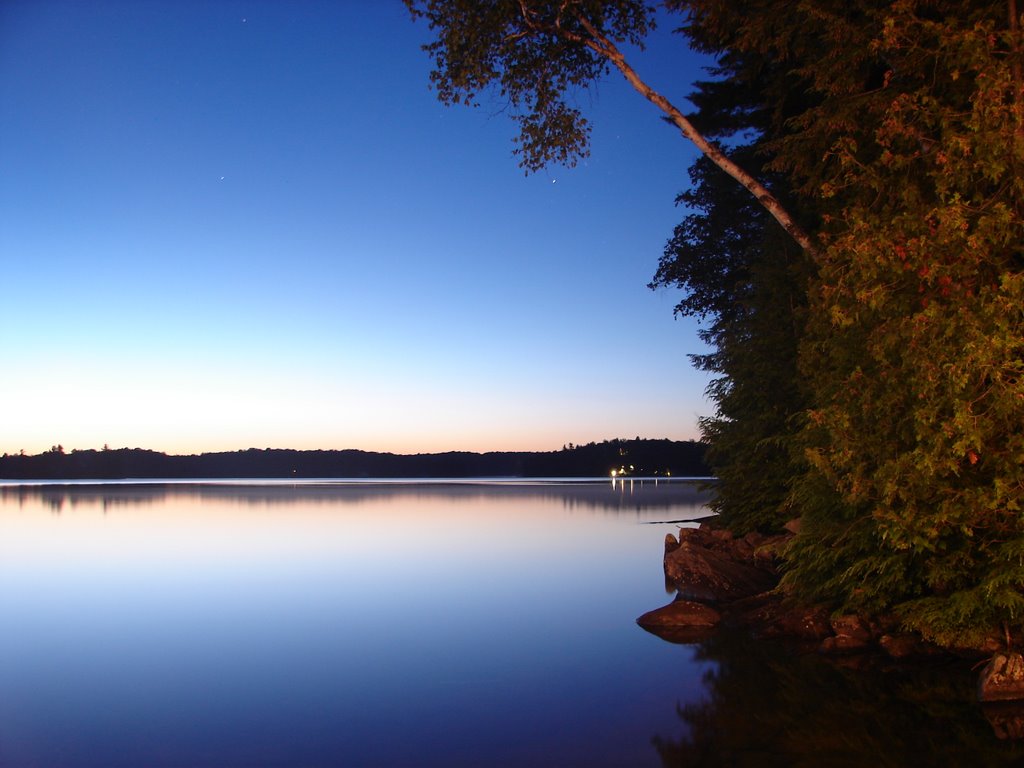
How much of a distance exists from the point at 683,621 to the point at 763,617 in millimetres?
1493

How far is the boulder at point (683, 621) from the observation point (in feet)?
46.5

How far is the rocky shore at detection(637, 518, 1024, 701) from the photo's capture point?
10.8 meters

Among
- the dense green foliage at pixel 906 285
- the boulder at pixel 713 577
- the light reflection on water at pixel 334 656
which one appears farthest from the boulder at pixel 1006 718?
the boulder at pixel 713 577

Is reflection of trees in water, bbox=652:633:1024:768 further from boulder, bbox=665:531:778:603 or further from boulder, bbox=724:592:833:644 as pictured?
boulder, bbox=665:531:778:603

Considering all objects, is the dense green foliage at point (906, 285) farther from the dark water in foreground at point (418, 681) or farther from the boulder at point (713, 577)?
the boulder at point (713, 577)

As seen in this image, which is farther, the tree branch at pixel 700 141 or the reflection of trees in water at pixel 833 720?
the tree branch at pixel 700 141

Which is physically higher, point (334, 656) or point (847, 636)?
point (847, 636)

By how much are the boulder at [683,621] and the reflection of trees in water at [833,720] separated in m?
2.25

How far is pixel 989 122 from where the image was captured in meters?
9.63

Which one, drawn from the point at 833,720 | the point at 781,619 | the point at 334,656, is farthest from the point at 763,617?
the point at 334,656

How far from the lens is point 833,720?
922 centimetres

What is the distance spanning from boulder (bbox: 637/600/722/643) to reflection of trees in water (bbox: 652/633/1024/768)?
7.40 feet

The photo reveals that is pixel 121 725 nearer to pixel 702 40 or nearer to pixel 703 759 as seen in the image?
pixel 703 759

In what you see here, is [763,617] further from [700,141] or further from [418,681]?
[700,141]
